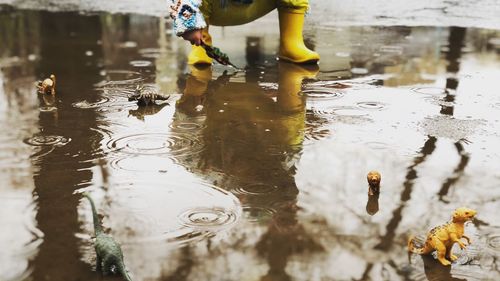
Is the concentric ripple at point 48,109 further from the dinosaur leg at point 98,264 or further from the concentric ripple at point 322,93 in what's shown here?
the dinosaur leg at point 98,264

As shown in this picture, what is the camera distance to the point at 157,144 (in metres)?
3.84

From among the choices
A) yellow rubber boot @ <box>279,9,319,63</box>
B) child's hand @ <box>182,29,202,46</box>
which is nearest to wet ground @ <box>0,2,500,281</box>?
yellow rubber boot @ <box>279,9,319,63</box>

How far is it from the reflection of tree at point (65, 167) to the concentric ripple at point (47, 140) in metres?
0.05

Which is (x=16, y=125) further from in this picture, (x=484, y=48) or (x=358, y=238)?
(x=484, y=48)

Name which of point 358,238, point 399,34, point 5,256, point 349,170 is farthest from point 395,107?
point 399,34

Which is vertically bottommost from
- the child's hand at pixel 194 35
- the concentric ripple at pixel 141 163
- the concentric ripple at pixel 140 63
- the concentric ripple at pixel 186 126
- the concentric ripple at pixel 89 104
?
the concentric ripple at pixel 141 163

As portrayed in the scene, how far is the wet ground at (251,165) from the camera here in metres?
2.54

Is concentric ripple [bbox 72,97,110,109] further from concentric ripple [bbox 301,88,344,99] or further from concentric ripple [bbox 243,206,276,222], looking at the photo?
concentric ripple [bbox 243,206,276,222]

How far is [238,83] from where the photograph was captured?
552cm

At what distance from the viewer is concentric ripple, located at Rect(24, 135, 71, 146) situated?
151 inches

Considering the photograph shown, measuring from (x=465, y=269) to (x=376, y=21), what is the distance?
22.9 ft

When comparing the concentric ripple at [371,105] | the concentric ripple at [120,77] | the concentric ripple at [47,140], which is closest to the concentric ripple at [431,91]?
the concentric ripple at [371,105]

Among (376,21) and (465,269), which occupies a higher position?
(376,21)

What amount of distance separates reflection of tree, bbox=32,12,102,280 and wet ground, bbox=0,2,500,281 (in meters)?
0.01
